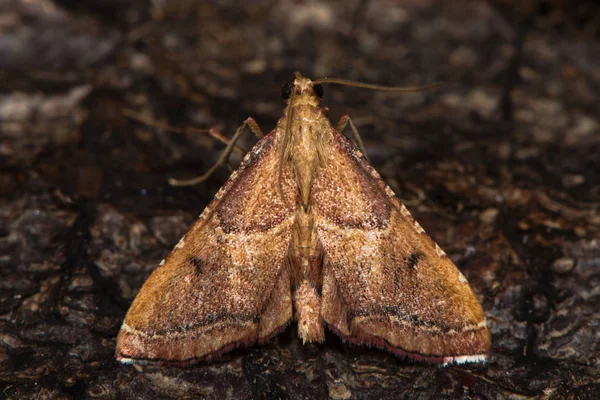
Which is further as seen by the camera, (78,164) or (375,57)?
(375,57)

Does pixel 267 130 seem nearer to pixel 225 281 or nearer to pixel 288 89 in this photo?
pixel 288 89

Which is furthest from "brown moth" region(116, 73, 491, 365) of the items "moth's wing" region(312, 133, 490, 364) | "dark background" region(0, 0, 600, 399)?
"dark background" region(0, 0, 600, 399)

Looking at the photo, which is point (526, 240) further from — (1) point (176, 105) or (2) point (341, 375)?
(1) point (176, 105)

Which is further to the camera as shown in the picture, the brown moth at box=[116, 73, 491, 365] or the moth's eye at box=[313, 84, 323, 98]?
the moth's eye at box=[313, 84, 323, 98]

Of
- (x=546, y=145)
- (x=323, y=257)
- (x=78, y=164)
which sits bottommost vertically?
(x=323, y=257)

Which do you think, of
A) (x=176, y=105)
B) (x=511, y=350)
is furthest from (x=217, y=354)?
(x=176, y=105)

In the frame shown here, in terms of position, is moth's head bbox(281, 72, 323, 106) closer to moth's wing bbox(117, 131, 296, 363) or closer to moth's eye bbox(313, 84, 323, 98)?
moth's eye bbox(313, 84, 323, 98)

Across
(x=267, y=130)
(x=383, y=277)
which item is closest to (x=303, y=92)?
(x=383, y=277)
